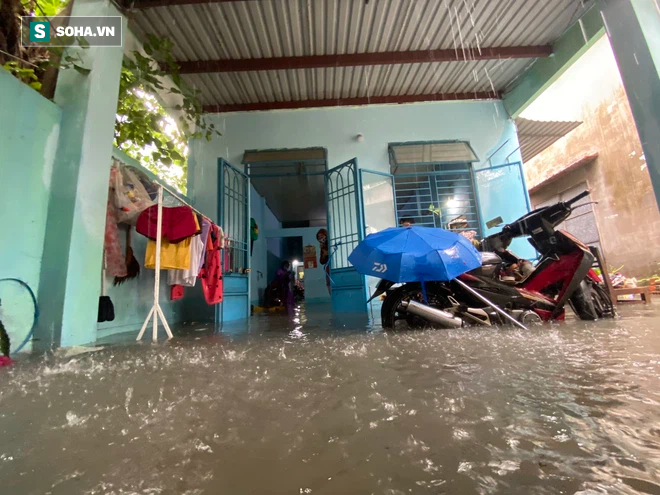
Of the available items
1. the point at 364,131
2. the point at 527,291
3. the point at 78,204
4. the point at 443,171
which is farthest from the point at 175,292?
the point at 443,171

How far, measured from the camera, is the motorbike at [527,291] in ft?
8.63

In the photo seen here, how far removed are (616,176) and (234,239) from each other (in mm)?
8959

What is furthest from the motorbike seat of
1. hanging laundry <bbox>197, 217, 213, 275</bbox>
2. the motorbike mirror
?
hanging laundry <bbox>197, 217, 213, 275</bbox>

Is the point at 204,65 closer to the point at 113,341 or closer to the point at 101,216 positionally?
the point at 101,216

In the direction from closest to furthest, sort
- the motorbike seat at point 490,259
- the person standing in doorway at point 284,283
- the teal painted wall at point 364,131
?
the motorbike seat at point 490,259, the teal painted wall at point 364,131, the person standing in doorway at point 284,283

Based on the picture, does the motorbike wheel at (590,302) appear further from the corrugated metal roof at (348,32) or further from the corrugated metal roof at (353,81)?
the corrugated metal roof at (353,81)

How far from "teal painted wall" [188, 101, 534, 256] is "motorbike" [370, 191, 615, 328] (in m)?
3.67

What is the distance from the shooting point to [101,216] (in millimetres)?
2643

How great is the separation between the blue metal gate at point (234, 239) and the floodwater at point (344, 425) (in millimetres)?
3019

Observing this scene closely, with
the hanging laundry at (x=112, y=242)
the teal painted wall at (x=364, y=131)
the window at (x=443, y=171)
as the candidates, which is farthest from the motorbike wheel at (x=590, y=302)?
the hanging laundry at (x=112, y=242)

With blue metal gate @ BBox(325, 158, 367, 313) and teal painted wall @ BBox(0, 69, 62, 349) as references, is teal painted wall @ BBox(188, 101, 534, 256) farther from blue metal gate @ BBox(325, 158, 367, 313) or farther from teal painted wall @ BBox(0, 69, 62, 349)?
teal painted wall @ BBox(0, 69, 62, 349)

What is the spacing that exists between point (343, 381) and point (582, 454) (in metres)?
0.80
